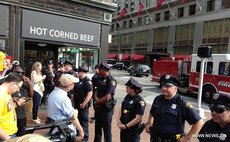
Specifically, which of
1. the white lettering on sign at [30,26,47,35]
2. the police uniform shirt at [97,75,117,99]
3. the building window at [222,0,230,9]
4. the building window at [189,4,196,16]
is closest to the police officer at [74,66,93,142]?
the police uniform shirt at [97,75,117,99]

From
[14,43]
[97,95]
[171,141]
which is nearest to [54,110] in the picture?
[171,141]

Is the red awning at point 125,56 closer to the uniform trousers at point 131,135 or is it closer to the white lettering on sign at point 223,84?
the white lettering on sign at point 223,84

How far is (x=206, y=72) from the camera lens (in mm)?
15703

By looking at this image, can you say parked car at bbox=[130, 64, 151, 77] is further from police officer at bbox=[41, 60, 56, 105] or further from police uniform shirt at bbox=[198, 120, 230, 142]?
police uniform shirt at bbox=[198, 120, 230, 142]

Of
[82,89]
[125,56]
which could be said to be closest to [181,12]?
[125,56]

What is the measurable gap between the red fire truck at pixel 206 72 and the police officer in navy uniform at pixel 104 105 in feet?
20.2

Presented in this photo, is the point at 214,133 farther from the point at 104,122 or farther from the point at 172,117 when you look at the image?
the point at 104,122

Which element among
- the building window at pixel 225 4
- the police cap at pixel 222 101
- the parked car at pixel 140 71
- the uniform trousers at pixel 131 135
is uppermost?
the building window at pixel 225 4

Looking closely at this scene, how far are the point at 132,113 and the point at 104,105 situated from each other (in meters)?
1.40

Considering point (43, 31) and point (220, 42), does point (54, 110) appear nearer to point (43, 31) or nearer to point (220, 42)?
point (43, 31)

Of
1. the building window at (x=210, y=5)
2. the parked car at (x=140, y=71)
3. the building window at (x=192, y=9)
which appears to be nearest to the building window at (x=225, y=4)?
the building window at (x=210, y=5)

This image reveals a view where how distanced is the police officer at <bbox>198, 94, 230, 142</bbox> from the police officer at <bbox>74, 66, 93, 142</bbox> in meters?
3.35

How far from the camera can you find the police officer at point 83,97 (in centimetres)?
617

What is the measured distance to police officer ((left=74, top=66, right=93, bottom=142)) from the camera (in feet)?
20.2
